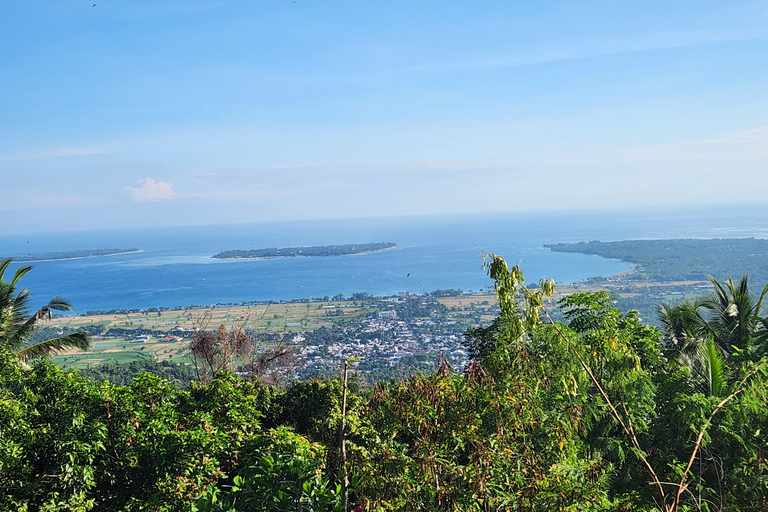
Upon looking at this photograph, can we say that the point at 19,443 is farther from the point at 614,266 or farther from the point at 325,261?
the point at 325,261

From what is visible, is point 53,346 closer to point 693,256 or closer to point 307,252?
point 693,256

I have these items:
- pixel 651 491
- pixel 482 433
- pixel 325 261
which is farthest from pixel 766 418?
pixel 325 261

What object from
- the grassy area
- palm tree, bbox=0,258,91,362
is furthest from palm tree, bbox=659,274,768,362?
the grassy area

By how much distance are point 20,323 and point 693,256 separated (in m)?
57.3

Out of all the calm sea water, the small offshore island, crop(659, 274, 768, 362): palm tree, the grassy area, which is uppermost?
crop(659, 274, 768, 362): palm tree

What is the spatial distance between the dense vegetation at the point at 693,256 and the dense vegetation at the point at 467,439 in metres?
34.4

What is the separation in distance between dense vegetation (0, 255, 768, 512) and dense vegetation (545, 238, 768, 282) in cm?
3444

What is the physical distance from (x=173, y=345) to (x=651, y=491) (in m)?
31.5

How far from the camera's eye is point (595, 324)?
540cm

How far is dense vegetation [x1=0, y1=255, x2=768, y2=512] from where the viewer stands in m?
2.93

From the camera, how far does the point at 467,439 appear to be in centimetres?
321

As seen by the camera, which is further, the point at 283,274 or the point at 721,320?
the point at 283,274

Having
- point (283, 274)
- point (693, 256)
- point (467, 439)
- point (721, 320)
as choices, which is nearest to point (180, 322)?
point (283, 274)

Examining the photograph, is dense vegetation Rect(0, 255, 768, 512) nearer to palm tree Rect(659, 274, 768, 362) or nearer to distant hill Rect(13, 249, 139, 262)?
palm tree Rect(659, 274, 768, 362)
